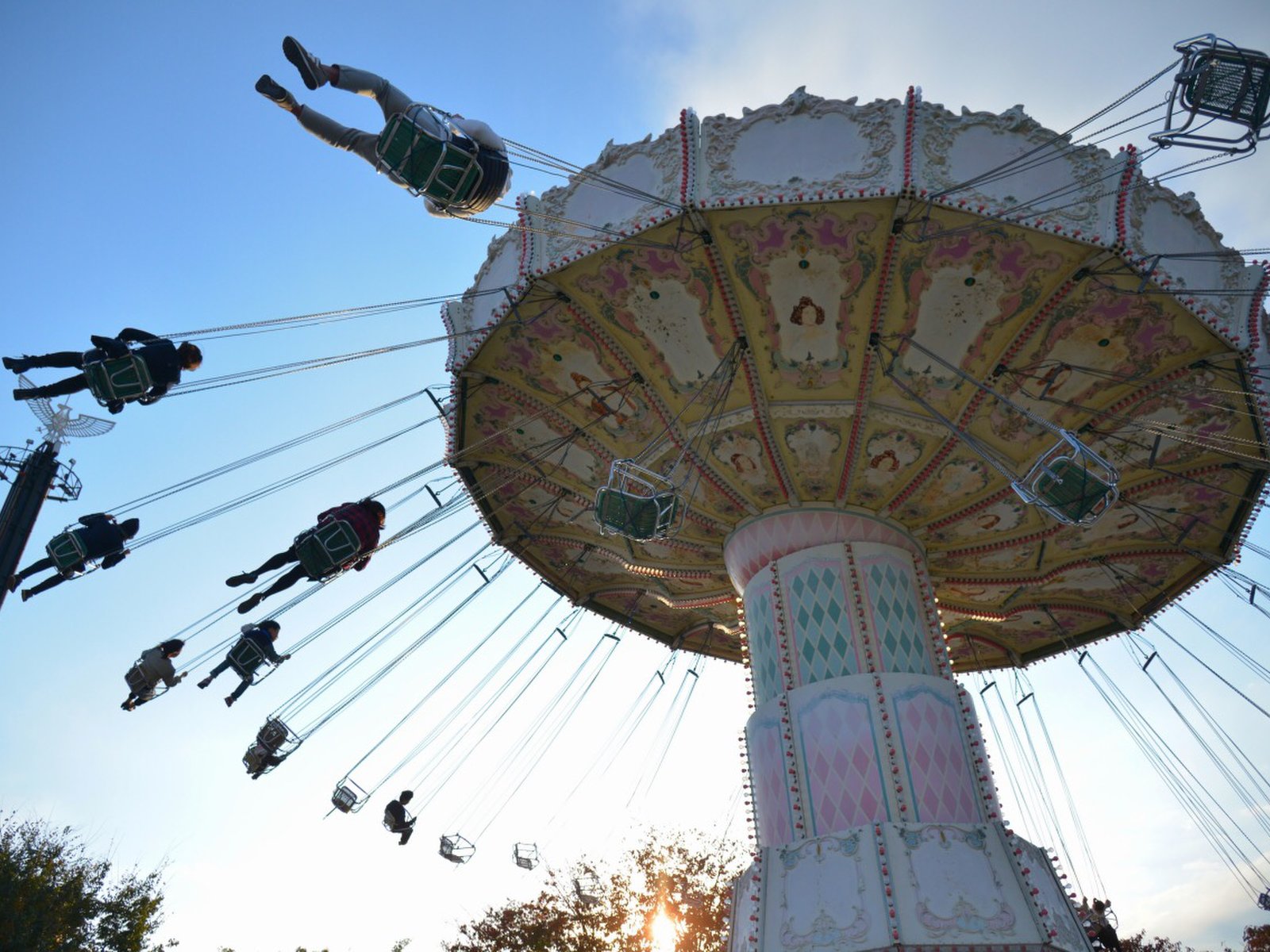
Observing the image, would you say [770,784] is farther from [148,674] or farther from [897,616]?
[148,674]

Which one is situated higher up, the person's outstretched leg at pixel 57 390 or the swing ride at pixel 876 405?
the swing ride at pixel 876 405

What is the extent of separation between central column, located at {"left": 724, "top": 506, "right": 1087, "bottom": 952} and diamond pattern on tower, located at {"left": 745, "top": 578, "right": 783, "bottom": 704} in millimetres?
21

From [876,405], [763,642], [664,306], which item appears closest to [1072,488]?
[876,405]

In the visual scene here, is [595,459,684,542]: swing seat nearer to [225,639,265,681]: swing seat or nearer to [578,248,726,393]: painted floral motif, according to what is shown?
[578,248,726,393]: painted floral motif

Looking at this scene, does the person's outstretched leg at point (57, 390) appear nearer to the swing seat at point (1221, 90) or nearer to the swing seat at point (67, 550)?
the swing seat at point (67, 550)

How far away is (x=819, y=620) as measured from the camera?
37.1 feet

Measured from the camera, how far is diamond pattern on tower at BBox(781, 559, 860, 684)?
35.9 feet

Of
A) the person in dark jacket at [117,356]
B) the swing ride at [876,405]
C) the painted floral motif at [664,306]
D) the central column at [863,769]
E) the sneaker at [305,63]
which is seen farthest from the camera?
the painted floral motif at [664,306]

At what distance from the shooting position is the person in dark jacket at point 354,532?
392 inches

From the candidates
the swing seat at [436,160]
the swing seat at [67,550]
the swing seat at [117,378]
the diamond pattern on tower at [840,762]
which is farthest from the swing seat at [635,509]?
the swing seat at [67,550]

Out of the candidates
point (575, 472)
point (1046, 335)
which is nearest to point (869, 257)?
point (1046, 335)

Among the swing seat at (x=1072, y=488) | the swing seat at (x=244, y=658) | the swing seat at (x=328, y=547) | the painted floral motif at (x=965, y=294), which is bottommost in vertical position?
the swing seat at (x=244, y=658)

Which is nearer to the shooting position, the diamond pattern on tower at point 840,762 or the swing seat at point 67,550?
the swing seat at point 67,550

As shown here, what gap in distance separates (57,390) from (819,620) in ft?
25.1
